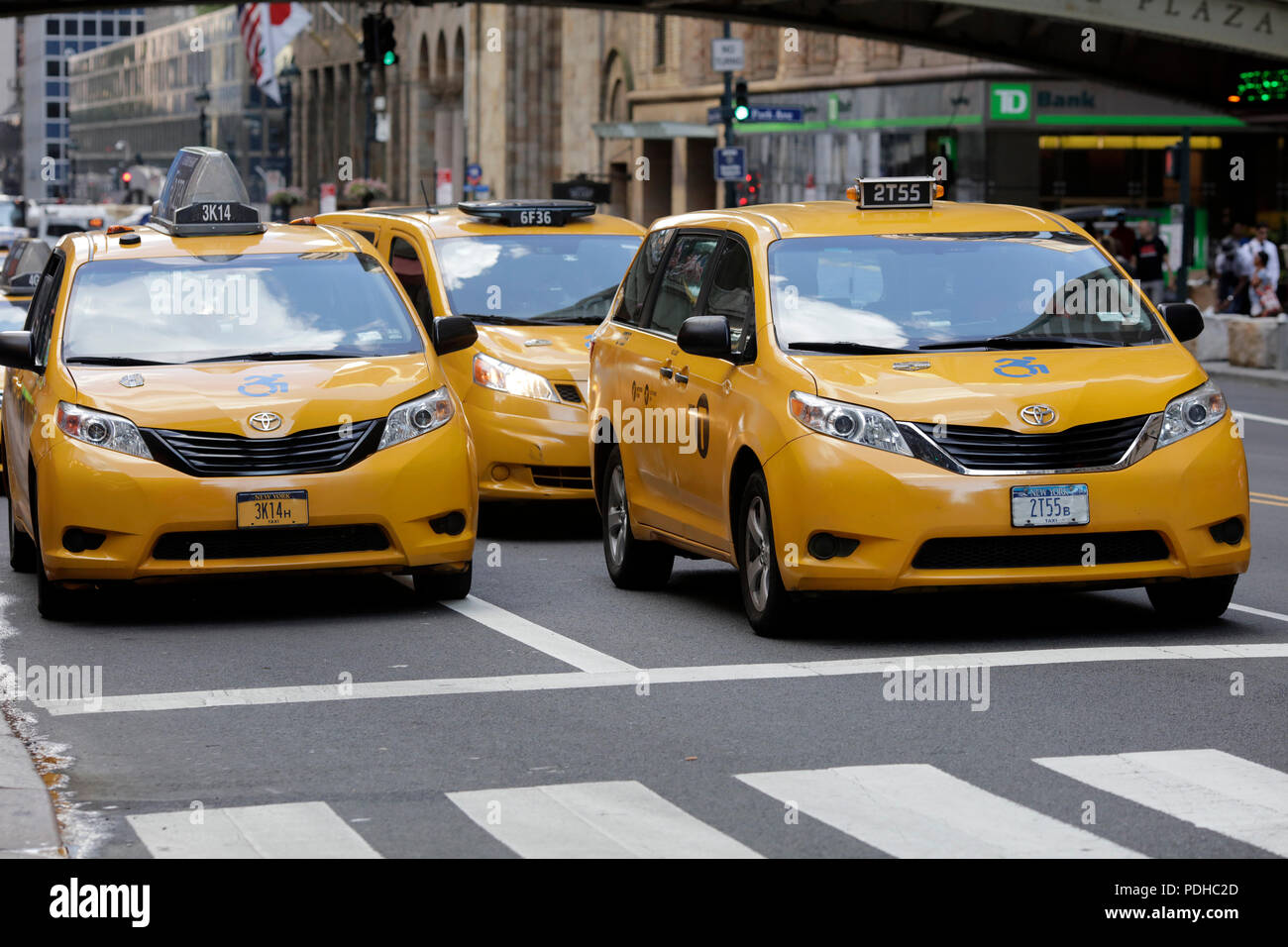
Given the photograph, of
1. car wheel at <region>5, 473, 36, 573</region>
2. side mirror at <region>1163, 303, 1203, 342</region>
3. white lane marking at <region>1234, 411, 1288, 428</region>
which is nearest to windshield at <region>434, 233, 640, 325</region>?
car wheel at <region>5, 473, 36, 573</region>

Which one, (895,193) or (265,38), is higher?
(265,38)

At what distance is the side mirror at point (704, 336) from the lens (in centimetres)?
1037

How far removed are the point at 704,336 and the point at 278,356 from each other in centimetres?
219

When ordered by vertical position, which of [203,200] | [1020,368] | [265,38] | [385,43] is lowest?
[1020,368]

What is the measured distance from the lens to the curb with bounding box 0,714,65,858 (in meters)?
6.30

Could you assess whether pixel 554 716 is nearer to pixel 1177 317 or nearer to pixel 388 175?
pixel 1177 317

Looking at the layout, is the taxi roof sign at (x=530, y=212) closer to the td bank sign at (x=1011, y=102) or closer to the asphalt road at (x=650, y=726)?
the asphalt road at (x=650, y=726)

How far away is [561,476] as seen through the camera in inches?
561

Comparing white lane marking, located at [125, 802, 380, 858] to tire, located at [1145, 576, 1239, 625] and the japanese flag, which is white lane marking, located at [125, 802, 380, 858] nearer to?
tire, located at [1145, 576, 1239, 625]

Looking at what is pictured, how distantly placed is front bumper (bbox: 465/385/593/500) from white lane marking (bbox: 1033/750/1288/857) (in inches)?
278

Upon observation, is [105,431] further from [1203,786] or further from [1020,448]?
[1203,786]

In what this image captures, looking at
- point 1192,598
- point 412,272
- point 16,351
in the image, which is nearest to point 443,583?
point 16,351

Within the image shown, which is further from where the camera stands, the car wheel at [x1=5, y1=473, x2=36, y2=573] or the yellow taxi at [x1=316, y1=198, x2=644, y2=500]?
the yellow taxi at [x1=316, y1=198, x2=644, y2=500]

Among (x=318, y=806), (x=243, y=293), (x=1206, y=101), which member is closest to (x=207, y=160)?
(x=243, y=293)
